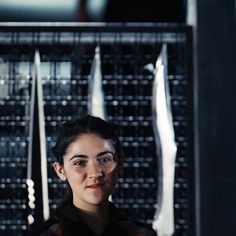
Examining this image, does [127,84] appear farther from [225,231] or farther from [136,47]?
[225,231]

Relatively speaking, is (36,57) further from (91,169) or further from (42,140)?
(91,169)

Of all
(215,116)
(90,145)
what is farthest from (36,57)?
(90,145)

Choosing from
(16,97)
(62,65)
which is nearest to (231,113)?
(62,65)

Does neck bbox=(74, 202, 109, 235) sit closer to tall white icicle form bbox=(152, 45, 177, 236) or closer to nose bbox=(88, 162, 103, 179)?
nose bbox=(88, 162, 103, 179)

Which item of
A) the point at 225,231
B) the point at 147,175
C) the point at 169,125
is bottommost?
the point at 225,231

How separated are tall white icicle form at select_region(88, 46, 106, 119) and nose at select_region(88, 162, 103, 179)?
178 centimetres

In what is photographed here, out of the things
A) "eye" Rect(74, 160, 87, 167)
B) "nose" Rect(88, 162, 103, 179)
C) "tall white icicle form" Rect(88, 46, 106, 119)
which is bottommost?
"nose" Rect(88, 162, 103, 179)

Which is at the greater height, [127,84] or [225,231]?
[127,84]

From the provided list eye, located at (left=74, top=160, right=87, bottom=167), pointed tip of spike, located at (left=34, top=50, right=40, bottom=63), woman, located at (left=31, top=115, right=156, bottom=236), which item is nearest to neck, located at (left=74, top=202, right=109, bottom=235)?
woman, located at (left=31, top=115, right=156, bottom=236)

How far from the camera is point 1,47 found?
9.90 feet

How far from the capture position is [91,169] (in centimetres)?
122

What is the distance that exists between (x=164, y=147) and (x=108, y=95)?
44 cm

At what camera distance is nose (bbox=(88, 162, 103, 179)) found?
1211mm

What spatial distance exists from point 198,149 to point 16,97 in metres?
1.09
